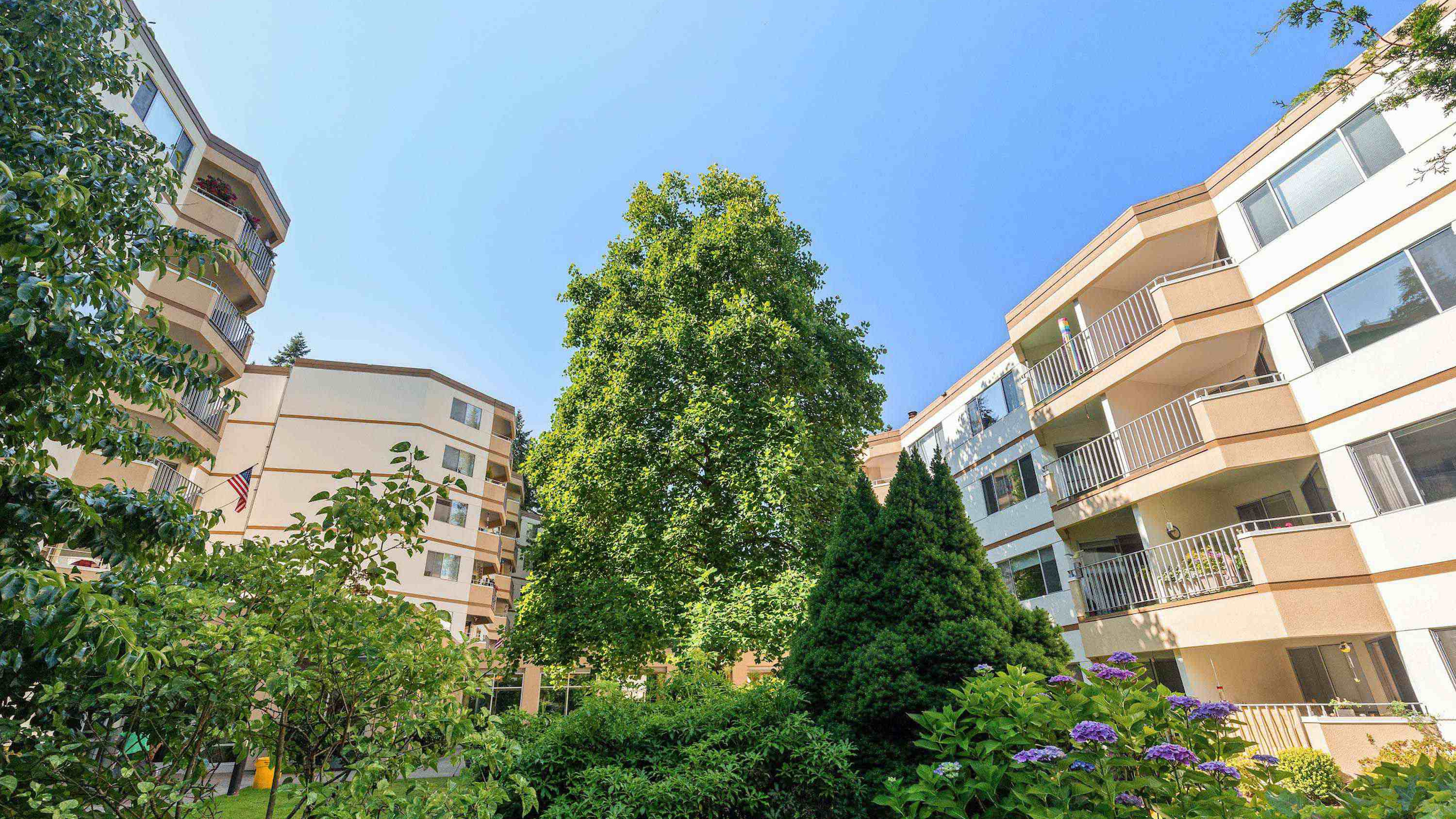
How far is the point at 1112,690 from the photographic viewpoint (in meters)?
5.01

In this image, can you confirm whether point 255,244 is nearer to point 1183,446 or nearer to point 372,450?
point 372,450

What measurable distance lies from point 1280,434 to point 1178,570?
3.30m

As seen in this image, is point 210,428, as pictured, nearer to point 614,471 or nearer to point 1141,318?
point 614,471

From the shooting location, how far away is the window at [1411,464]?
1029cm

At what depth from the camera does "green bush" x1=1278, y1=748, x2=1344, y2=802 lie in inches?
380

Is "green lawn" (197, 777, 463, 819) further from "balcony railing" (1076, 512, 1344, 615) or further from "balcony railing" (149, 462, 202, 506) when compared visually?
"balcony railing" (1076, 512, 1344, 615)

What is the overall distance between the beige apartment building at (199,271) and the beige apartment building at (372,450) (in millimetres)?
6557

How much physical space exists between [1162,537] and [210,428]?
2501 centimetres

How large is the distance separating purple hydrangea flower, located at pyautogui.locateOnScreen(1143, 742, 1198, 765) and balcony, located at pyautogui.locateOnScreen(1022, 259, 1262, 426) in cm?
1234

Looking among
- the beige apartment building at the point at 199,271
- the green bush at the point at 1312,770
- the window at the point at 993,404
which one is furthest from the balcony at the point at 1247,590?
the beige apartment building at the point at 199,271

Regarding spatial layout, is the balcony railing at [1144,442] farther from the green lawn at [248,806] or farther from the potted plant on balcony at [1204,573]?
the green lawn at [248,806]

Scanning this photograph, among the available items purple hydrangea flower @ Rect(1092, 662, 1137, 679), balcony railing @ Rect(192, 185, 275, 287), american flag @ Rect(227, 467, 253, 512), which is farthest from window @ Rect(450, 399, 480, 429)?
purple hydrangea flower @ Rect(1092, 662, 1137, 679)

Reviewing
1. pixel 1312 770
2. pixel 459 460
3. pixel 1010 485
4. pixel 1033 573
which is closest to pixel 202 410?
pixel 459 460

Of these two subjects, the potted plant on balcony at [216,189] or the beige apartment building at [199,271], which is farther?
the potted plant on balcony at [216,189]
